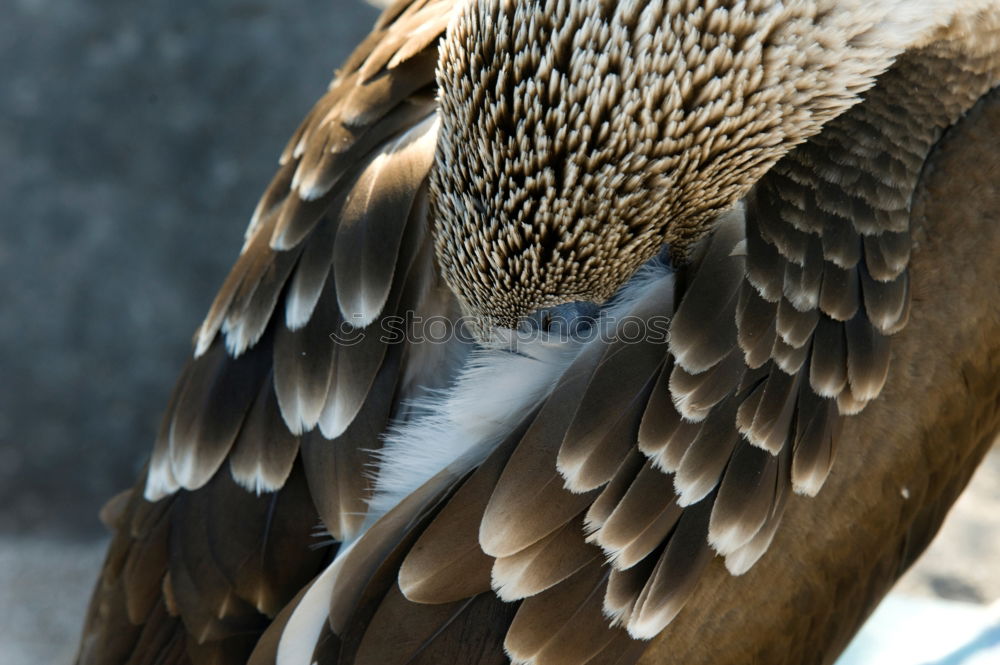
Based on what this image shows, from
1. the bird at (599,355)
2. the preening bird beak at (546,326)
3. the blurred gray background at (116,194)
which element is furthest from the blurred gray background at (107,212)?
the preening bird beak at (546,326)

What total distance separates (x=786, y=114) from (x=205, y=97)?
2.20 m

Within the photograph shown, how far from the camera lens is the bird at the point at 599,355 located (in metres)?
1.55

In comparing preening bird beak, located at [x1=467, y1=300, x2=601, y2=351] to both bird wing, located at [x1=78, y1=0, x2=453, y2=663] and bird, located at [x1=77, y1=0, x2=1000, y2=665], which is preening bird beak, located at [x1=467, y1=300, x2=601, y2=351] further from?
bird wing, located at [x1=78, y1=0, x2=453, y2=663]

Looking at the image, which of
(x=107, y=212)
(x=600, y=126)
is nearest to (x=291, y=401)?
(x=600, y=126)

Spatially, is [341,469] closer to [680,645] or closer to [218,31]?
[680,645]

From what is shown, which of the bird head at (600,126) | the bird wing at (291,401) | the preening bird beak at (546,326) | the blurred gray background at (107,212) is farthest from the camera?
the blurred gray background at (107,212)

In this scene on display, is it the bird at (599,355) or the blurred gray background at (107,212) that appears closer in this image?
the bird at (599,355)

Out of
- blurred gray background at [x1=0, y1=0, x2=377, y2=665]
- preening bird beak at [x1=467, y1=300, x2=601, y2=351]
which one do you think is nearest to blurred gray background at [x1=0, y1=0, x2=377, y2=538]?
blurred gray background at [x1=0, y1=0, x2=377, y2=665]

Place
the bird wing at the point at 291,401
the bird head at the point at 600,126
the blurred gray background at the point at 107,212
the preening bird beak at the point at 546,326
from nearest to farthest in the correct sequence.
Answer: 1. the bird head at the point at 600,126
2. the preening bird beak at the point at 546,326
3. the bird wing at the point at 291,401
4. the blurred gray background at the point at 107,212

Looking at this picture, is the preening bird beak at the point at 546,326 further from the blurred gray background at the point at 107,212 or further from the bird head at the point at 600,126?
the blurred gray background at the point at 107,212

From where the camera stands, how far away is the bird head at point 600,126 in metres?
1.50

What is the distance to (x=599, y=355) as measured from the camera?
166 cm

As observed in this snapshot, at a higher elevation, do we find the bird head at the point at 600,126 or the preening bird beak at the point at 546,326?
the bird head at the point at 600,126

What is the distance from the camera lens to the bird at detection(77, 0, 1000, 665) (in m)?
1.55
